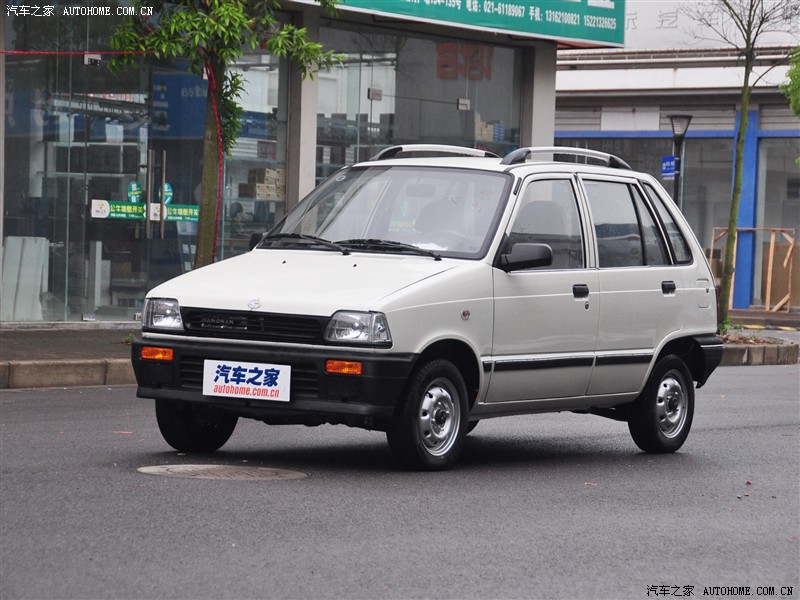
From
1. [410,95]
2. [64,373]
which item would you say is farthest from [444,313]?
[410,95]

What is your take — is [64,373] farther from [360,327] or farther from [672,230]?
[360,327]

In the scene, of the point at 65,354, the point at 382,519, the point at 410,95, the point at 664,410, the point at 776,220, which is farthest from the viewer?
the point at 776,220

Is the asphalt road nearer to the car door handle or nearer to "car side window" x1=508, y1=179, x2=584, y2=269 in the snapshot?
the car door handle

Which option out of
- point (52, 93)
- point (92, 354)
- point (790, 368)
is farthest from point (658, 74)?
point (92, 354)

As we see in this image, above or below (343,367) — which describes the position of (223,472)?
below

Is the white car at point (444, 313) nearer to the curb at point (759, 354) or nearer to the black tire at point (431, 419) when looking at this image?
the black tire at point (431, 419)

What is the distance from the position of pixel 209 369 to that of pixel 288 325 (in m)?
0.52

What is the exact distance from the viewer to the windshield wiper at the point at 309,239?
8391 millimetres

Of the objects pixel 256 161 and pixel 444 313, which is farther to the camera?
pixel 256 161

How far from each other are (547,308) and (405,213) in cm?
102

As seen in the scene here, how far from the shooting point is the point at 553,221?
8.88 meters

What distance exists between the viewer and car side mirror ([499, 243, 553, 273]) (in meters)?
8.23

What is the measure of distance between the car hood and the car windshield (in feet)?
0.70

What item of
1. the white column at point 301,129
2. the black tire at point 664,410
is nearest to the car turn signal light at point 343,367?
the black tire at point 664,410
